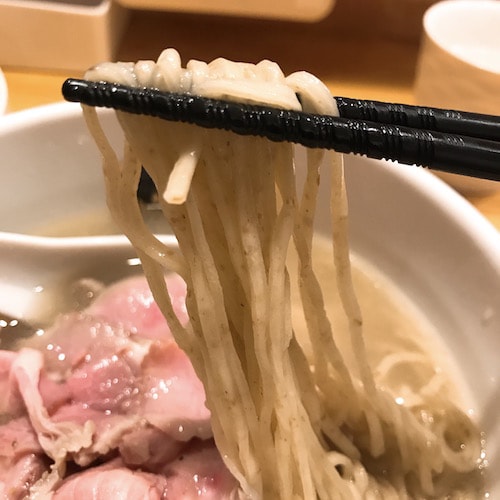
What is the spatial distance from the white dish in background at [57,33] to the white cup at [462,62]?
64cm

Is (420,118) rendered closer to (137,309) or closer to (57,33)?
(137,309)

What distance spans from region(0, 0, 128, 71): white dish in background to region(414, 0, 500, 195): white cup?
64cm

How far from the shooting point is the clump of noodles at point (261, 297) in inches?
22.6

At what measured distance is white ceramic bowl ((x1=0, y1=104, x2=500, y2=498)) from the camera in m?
0.85

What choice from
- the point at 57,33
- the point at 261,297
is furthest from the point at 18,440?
the point at 57,33

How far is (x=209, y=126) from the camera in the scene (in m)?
0.54

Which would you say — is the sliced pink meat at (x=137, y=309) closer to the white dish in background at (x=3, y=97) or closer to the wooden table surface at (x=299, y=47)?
the white dish in background at (x=3, y=97)

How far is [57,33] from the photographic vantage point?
4.33ft

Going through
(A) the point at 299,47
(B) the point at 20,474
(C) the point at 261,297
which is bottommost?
(B) the point at 20,474

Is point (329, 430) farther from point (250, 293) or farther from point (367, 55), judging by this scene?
point (367, 55)

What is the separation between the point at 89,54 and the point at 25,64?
14 centimetres

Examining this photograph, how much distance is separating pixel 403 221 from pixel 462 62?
0.97 feet

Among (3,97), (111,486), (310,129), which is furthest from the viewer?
(3,97)

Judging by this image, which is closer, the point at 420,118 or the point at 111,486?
the point at 420,118
